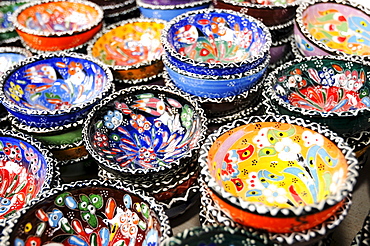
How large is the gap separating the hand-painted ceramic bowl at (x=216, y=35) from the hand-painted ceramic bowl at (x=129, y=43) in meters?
0.18

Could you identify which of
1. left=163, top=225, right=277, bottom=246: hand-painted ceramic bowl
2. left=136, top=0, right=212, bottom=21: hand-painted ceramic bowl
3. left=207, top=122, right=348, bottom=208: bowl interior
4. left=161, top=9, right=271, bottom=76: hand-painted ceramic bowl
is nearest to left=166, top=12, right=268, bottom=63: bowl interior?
left=161, top=9, right=271, bottom=76: hand-painted ceramic bowl

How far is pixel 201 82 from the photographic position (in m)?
1.20

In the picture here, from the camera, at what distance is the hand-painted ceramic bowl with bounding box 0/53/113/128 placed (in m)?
1.38

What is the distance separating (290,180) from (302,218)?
329 millimetres

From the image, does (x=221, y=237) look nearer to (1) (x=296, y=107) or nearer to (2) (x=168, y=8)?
(1) (x=296, y=107)

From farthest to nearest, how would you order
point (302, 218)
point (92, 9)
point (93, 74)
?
point (92, 9) → point (93, 74) → point (302, 218)

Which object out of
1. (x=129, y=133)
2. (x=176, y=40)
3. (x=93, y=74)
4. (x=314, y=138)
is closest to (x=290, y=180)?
(x=314, y=138)

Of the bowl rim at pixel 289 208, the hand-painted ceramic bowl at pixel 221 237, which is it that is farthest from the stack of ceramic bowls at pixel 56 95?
the hand-painted ceramic bowl at pixel 221 237

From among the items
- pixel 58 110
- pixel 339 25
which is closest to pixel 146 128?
pixel 58 110

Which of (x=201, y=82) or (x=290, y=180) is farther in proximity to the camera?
(x=201, y=82)

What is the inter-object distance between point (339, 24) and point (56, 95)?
107 centimetres

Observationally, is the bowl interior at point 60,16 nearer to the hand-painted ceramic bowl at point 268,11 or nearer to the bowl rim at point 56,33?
the bowl rim at point 56,33

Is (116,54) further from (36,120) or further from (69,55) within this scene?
(36,120)

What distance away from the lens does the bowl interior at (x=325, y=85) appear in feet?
4.07
